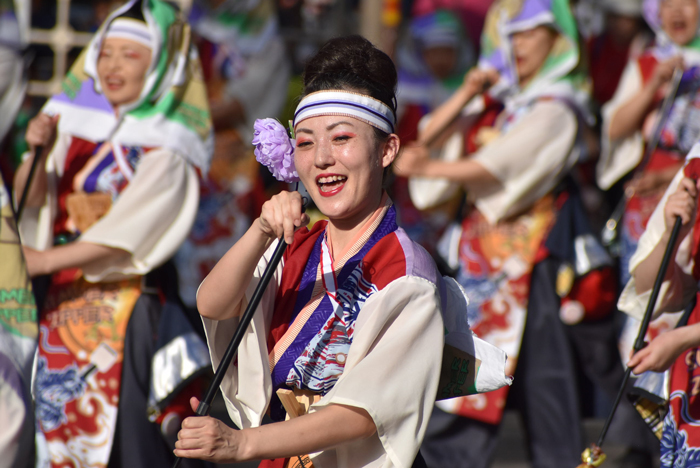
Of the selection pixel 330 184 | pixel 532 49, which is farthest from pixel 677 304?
pixel 532 49

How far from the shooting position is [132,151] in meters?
3.36

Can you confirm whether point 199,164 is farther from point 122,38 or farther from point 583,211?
point 583,211

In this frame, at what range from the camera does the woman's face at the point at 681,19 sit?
4305 mm

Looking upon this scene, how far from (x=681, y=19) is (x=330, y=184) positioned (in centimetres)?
300

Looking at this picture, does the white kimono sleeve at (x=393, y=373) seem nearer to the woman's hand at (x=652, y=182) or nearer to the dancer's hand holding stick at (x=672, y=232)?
the dancer's hand holding stick at (x=672, y=232)

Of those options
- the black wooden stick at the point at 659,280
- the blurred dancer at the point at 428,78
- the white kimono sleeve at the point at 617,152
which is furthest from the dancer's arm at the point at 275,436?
the blurred dancer at the point at 428,78

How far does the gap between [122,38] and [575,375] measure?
7.75 ft

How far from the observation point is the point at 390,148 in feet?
6.80

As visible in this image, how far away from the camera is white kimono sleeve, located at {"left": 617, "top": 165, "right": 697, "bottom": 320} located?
8.05 ft

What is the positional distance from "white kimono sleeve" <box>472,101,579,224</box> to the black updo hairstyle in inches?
77.2

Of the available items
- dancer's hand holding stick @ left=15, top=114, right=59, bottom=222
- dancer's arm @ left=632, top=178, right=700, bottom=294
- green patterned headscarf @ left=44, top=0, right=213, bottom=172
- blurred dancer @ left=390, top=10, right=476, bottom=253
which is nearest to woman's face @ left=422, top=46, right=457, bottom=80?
blurred dancer @ left=390, top=10, right=476, bottom=253

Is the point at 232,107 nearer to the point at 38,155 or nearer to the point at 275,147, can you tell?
the point at 38,155

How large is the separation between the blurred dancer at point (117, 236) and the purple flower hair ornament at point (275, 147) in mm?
1302

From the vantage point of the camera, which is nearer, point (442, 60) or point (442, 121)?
point (442, 121)
